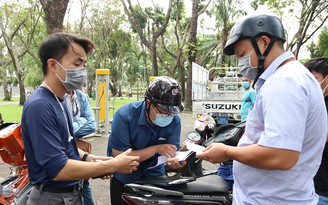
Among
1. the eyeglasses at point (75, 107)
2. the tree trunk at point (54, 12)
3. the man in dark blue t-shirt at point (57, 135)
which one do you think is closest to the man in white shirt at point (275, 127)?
the man in dark blue t-shirt at point (57, 135)

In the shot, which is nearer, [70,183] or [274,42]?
[274,42]

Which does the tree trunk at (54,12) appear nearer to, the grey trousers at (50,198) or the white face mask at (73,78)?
the white face mask at (73,78)

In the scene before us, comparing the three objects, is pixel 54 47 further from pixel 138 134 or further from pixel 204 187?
pixel 204 187

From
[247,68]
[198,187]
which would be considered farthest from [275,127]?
[198,187]

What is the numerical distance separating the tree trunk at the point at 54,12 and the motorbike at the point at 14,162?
3541 mm

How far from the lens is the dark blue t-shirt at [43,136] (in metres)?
1.55

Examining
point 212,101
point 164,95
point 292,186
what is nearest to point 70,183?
point 164,95

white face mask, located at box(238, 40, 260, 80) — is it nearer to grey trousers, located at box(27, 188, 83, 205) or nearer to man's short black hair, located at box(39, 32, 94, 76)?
man's short black hair, located at box(39, 32, 94, 76)

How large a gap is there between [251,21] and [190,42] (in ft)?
45.2

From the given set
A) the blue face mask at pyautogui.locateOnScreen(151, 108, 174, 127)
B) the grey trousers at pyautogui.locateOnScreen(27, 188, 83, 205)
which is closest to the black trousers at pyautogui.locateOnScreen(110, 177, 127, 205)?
the blue face mask at pyautogui.locateOnScreen(151, 108, 174, 127)

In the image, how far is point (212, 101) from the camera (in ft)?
25.3

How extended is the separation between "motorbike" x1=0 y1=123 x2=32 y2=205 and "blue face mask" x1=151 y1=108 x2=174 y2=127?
3.81 ft

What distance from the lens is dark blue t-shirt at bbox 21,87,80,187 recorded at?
155 centimetres

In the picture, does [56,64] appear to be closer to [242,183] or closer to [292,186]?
[242,183]
